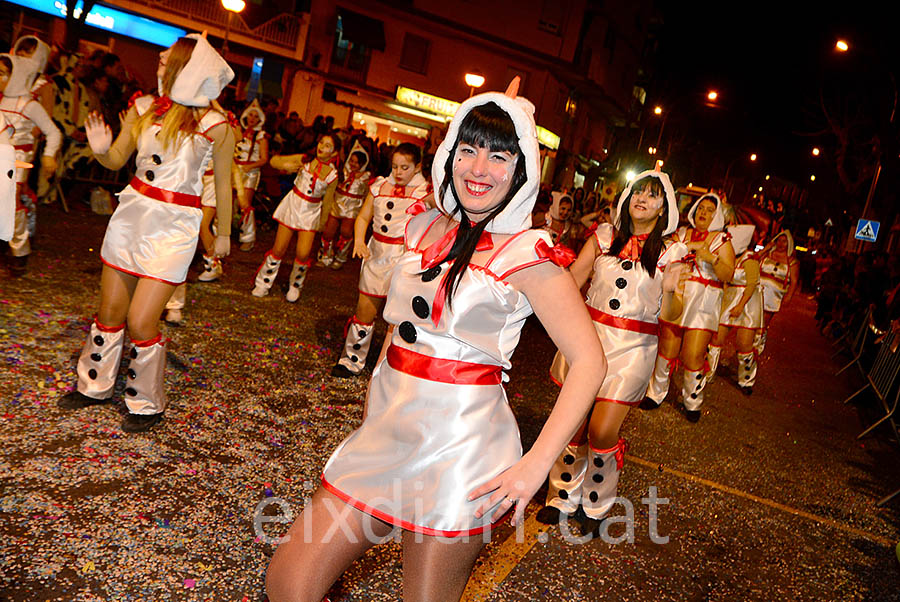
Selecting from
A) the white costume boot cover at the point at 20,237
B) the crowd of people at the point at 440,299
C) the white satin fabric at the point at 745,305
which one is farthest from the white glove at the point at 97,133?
the white satin fabric at the point at 745,305

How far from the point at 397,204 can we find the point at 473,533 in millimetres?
5044

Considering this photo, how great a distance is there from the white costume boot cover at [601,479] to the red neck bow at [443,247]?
8.26ft

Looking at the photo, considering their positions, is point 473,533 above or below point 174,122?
below

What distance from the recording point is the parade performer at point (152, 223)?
13.9 ft

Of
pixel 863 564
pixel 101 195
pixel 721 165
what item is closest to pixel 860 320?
pixel 863 564

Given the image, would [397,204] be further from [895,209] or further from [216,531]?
[895,209]

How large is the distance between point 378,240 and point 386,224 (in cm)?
17

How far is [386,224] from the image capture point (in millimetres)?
6777

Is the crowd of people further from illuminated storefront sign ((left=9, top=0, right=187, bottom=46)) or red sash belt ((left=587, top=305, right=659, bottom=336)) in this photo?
illuminated storefront sign ((left=9, top=0, right=187, bottom=46))

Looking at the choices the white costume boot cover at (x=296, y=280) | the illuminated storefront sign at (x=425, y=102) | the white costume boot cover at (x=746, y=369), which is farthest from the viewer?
the illuminated storefront sign at (x=425, y=102)

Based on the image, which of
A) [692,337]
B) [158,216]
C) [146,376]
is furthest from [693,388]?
[158,216]

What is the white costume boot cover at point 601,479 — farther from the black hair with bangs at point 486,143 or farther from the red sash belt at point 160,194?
the red sash belt at point 160,194

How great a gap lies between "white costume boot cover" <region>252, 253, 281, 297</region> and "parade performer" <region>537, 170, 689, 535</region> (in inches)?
195

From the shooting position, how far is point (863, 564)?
16.3 ft
